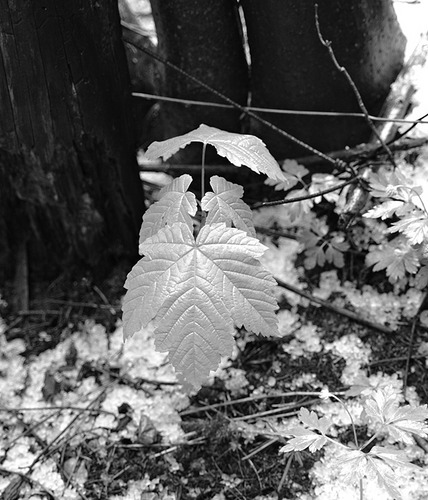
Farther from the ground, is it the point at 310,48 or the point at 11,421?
the point at 310,48

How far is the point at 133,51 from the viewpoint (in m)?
2.70

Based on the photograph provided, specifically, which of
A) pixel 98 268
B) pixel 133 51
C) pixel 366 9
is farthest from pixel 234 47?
pixel 98 268

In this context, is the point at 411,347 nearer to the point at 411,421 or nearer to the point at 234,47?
the point at 411,421

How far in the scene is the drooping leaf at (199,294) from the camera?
1.38 m

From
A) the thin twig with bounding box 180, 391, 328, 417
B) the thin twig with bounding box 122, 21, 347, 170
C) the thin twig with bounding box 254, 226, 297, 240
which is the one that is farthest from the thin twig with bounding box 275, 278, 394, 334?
the thin twig with bounding box 122, 21, 347, 170

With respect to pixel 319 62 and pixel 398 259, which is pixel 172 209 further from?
pixel 319 62

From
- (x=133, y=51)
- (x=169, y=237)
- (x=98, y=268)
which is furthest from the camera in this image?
(x=133, y=51)

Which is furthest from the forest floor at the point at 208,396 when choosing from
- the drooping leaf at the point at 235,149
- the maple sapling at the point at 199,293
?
the drooping leaf at the point at 235,149

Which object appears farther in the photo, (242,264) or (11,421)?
(11,421)

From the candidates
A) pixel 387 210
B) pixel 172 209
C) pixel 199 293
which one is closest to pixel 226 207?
pixel 172 209

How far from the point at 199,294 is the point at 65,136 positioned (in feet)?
2.78

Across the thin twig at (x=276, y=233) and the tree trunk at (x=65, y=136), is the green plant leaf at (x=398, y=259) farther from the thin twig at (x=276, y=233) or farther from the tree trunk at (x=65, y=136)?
the tree trunk at (x=65, y=136)

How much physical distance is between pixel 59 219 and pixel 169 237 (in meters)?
0.81

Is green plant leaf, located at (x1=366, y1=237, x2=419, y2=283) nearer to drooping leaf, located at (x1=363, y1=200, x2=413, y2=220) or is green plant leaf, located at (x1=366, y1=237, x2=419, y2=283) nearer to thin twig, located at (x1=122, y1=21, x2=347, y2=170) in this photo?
drooping leaf, located at (x1=363, y1=200, x2=413, y2=220)
